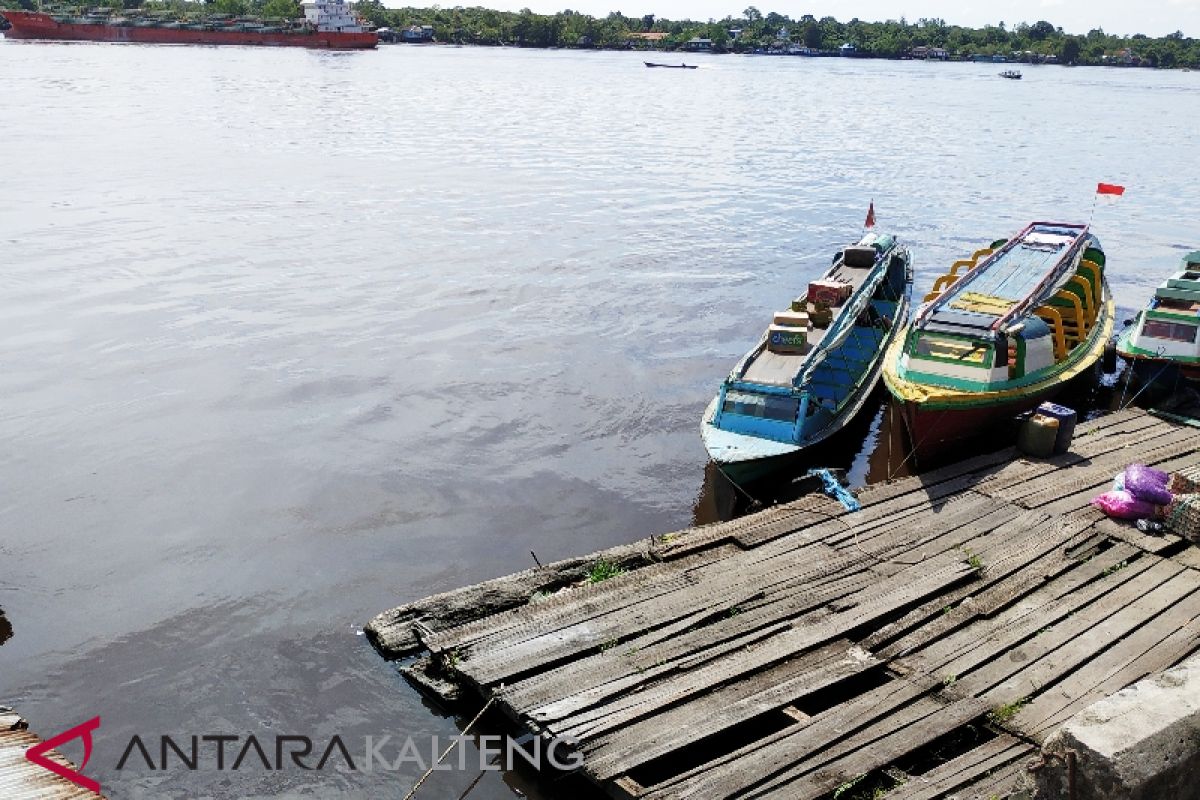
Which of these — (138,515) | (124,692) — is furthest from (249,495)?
(124,692)

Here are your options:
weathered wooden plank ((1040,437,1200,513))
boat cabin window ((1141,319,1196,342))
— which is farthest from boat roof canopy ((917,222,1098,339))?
weathered wooden plank ((1040,437,1200,513))

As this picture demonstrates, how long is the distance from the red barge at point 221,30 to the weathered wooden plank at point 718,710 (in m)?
164

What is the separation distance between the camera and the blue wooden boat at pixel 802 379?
2019 centimetres

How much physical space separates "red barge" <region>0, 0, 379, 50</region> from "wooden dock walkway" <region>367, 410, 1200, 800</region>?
161040mm

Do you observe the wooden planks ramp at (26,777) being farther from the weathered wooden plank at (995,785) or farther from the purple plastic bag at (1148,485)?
the purple plastic bag at (1148,485)

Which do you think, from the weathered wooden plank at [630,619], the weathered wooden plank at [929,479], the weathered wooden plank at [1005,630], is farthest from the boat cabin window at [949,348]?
the weathered wooden plank at [630,619]

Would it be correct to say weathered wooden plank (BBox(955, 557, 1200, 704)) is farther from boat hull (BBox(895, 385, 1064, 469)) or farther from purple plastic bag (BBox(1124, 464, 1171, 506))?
boat hull (BBox(895, 385, 1064, 469))

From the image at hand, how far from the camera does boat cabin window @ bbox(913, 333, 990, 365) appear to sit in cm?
2172

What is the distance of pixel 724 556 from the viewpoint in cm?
1661

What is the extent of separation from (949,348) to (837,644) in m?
10.4

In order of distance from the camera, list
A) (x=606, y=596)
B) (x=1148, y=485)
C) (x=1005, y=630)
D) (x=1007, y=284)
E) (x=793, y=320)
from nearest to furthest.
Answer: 1. (x=1005, y=630)
2. (x=606, y=596)
3. (x=1148, y=485)
4. (x=793, y=320)
5. (x=1007, y=284)

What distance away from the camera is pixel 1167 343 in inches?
973

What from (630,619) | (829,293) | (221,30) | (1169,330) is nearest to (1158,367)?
(1169,330)

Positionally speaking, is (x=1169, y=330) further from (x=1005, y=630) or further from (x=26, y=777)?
(x=26, y=777)
